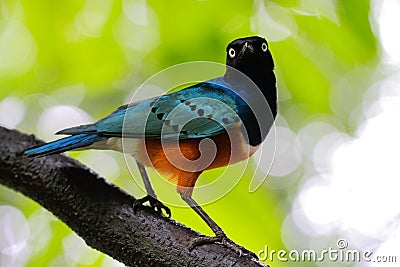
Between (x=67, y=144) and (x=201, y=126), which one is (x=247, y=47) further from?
(x=67, y=144)

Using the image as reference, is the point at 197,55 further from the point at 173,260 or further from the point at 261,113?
the point at 173,260

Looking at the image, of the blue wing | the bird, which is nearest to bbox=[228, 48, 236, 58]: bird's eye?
the bird

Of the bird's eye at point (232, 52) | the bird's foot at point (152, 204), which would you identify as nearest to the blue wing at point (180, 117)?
the bird's eye at point (232, 52)

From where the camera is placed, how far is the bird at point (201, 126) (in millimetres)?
1695

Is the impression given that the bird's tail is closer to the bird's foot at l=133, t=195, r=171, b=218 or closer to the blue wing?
the blue wing

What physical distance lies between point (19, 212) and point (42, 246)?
0.54 m

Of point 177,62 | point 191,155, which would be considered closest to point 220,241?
point 191,155

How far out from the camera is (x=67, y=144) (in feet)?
5.87

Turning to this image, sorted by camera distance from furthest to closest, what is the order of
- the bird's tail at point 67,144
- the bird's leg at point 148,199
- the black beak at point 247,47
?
the bird's leg at point 148,199 < the bird's tail at point 67,144 < the black beak at point 247,47

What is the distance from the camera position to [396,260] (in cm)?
191

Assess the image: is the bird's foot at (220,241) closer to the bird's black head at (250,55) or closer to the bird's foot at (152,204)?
the bird's foot at (152,204)

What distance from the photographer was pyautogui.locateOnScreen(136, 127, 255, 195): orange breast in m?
1.69

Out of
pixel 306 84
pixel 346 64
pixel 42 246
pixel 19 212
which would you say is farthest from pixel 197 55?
pixel 19 212

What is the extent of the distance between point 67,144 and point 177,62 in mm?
735
